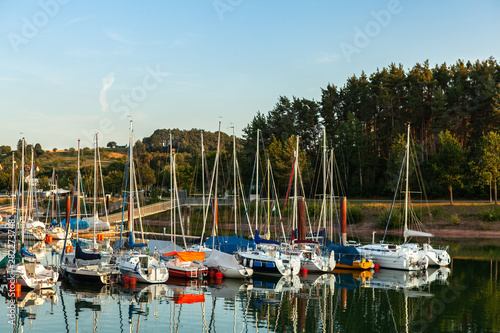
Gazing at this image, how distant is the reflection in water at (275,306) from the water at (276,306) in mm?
51

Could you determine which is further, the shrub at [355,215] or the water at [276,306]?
the shrub at [355,215]

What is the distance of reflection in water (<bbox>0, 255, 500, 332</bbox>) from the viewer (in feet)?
89.8

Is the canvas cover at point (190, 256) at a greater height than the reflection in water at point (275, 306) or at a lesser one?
greater

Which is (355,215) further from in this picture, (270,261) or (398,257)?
(270,261)

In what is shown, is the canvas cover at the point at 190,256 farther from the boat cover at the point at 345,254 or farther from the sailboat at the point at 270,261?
the boat cover at the point at 345,254

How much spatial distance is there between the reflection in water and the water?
5 cm

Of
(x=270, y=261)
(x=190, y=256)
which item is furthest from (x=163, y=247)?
(x=270, y=261)

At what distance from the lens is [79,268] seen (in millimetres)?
37469

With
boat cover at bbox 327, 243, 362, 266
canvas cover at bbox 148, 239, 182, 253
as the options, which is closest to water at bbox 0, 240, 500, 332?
boat cover at bbox 327, 243, 362, 266

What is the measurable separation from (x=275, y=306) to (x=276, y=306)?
0.06 m

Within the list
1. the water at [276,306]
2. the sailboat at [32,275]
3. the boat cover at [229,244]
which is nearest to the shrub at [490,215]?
the water at [276,306]

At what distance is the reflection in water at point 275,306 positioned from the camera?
27.4m

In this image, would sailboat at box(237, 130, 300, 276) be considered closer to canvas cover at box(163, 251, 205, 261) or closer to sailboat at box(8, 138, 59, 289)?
canvas cover at box(163, 251, 205, 261)

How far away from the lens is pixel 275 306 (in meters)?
31.6
